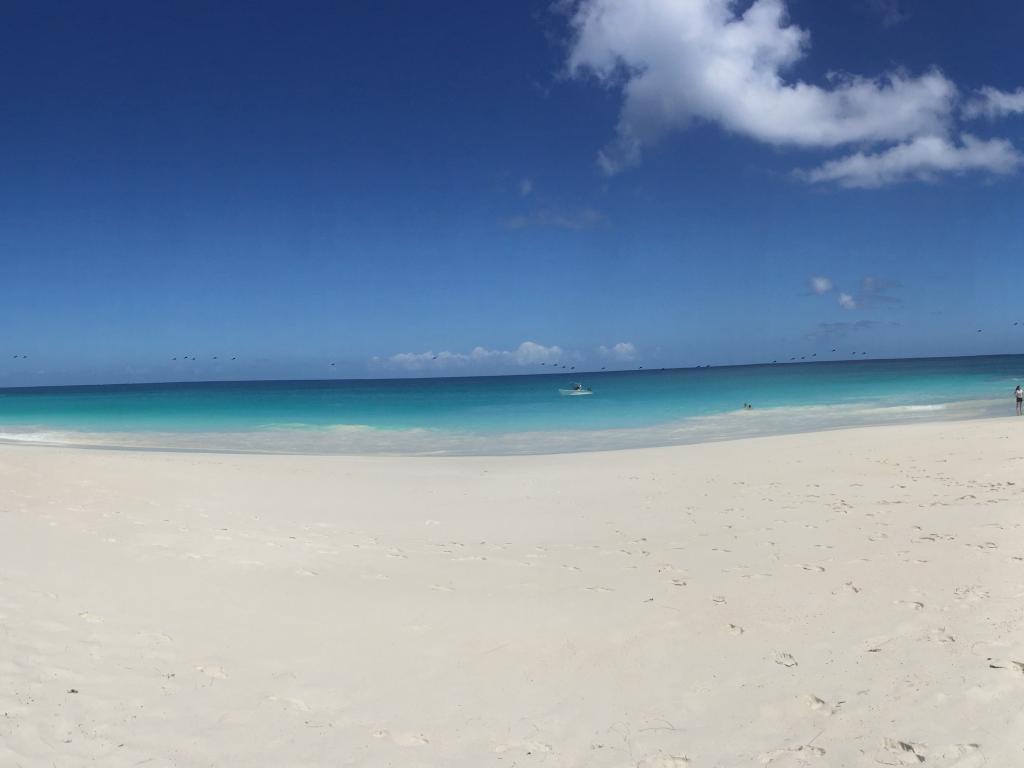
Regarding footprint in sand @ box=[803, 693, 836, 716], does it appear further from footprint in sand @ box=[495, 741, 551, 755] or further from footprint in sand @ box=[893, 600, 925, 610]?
footprint in sand @ box=[893, 600, 925, 610]

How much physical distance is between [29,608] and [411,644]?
146 inches

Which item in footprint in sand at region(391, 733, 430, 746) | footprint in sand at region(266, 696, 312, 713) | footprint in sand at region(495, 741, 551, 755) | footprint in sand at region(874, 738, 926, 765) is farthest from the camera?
footprint in sand at region(266, 696, 312, 713)

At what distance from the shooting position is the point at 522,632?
233 inches

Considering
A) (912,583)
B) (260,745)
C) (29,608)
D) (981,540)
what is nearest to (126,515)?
(29,608)

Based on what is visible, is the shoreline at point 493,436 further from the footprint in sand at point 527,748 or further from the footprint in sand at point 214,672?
the footprint in sand at point 527,748

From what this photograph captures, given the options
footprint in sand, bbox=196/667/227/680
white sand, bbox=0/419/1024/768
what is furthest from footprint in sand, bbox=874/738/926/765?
footprint in sand, bbox=196/667/227/680

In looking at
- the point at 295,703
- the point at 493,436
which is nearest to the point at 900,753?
the point at 295,703

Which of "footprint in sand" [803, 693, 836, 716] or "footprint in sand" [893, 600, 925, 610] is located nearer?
"footprint in sand" [803, 693, 836, 716]

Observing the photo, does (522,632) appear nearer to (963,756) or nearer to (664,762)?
(664,762)

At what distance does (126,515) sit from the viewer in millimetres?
10477

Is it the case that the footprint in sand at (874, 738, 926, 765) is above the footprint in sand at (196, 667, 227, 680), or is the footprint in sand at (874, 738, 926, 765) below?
below

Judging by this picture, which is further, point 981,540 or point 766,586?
point 981,540

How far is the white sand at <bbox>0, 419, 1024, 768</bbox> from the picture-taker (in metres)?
4.17

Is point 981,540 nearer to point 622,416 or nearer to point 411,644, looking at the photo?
point 411,644
